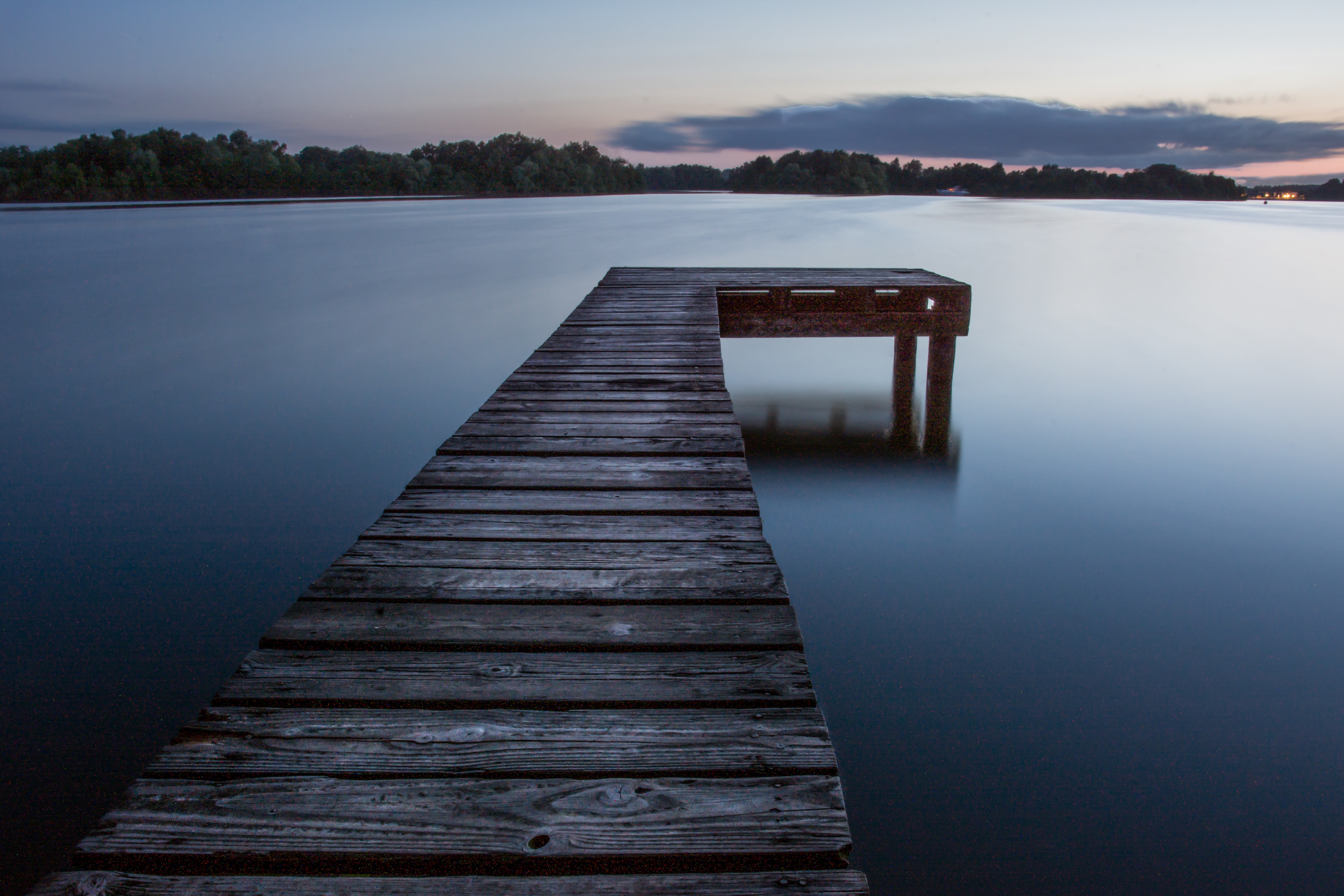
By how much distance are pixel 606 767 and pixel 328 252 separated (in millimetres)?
30951

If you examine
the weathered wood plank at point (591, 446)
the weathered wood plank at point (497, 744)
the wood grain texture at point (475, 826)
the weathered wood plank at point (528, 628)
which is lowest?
the wood grain texture at point (475, 826)

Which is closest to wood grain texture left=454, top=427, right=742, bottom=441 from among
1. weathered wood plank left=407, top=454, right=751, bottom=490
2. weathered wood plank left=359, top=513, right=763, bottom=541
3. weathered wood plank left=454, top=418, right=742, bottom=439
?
weathered wood plank left=454, top=418, right=742, bottom=439

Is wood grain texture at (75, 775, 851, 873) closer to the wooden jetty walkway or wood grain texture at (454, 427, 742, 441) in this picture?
the wooden jetty walkway

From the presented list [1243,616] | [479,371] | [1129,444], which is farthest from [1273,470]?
[479,371]

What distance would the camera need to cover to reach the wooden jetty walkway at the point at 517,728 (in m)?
1.21

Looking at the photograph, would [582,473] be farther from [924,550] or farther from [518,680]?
[924,550]

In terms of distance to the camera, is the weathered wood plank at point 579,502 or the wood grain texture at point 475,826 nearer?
the wood grain texture at point 475,826

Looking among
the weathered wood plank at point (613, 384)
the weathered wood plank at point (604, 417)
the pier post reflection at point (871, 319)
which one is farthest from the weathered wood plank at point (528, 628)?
the pier post reflection at point (871, 319)

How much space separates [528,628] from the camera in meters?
1.87

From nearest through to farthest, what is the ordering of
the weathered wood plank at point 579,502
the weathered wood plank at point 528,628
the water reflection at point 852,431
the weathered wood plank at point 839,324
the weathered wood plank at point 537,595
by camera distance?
the weathered wood plank at point 528,628
the weathered wood plank at point 537,595
the weathered wood plank at point 579,502
the water reflection at point 852,431
the weathered wood plank at point 839,324

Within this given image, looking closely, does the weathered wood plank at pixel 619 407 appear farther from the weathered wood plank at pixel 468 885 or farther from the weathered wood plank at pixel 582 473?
the weathered wood plank at pixel 468 885

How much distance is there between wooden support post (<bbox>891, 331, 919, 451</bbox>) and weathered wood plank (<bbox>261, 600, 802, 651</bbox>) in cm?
691

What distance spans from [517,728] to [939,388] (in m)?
7.97

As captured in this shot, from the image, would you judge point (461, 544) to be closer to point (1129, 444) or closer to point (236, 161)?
point (1129, 444)
